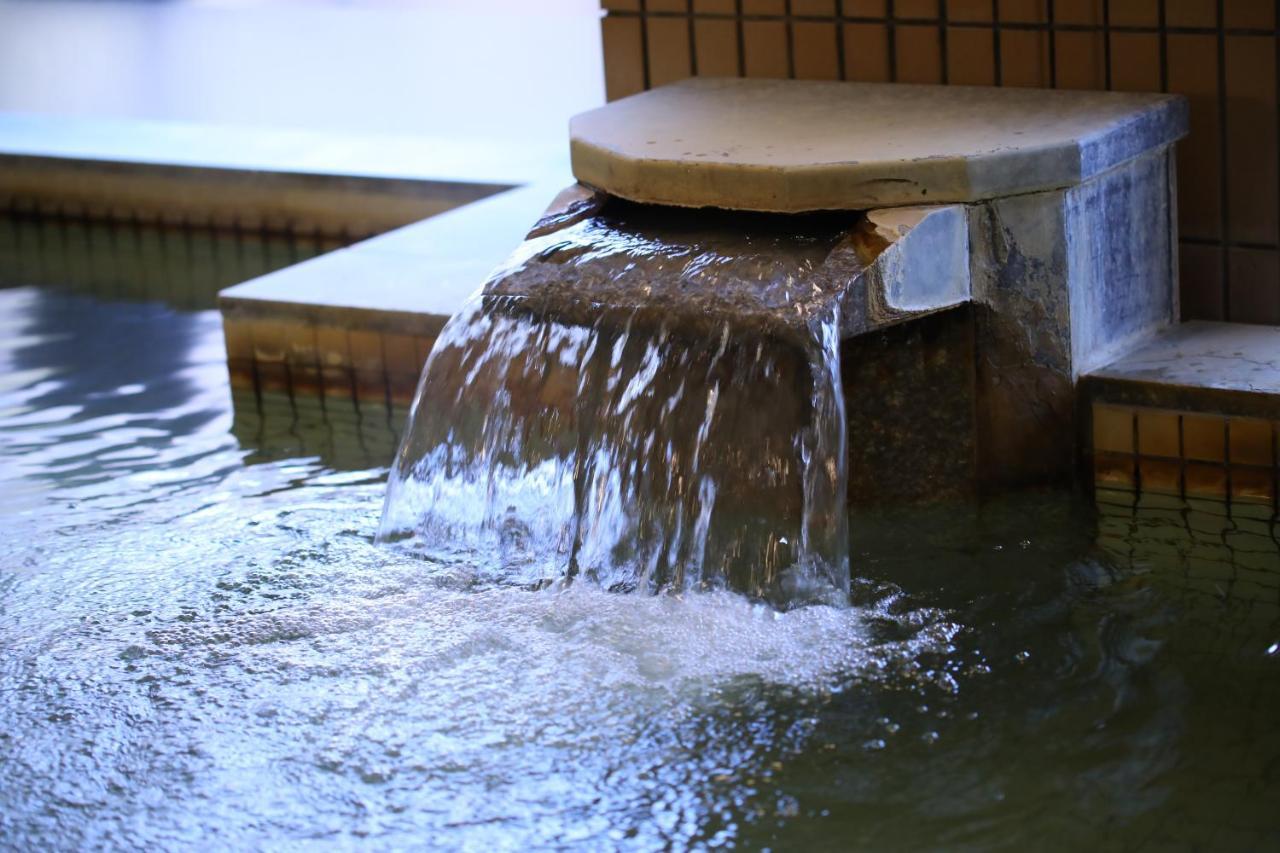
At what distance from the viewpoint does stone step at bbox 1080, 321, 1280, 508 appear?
3.00 meters

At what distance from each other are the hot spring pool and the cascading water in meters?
0.11

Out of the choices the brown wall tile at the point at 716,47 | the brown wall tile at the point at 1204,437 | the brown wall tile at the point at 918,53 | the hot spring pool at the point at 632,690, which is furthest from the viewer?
the brown wall tile at the point at 716,47

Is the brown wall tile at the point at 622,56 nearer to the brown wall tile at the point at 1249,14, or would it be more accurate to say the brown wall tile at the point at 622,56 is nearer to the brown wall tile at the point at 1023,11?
the brown wall tile at the point at 1023,11

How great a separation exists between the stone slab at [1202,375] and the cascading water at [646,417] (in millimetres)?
601

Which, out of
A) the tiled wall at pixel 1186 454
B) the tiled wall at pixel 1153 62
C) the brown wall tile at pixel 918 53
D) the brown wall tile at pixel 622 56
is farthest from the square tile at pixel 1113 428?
the brown wall tile at pixel 622 56

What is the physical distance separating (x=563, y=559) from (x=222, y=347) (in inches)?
74.0

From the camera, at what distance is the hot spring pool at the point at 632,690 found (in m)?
2.17

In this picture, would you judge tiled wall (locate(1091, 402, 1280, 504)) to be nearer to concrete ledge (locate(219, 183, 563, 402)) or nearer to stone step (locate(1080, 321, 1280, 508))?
stone step (locate(1080, 321, 1280, 508))

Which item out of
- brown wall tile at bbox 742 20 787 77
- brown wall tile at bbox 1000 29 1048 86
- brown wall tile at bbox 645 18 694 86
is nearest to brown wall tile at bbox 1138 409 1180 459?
brown wall tile at bbox 1000 29 1048 86

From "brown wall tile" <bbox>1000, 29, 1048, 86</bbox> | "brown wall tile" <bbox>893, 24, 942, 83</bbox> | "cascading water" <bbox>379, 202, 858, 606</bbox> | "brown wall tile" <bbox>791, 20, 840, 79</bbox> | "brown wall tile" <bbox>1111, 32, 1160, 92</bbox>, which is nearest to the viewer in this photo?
"cascading water" <bbox>379, 202, 858, 606</bbox>

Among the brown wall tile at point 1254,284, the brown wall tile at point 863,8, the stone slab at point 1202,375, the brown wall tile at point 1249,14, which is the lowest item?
the stone slab at point 1202,375

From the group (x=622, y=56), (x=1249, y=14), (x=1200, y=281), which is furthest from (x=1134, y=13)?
(x=622, y=56)

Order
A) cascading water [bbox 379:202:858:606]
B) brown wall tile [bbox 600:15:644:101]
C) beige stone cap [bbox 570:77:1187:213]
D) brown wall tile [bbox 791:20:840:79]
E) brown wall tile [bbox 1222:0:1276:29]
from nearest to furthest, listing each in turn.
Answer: cascading water [bbox 379:202:858:606] < beige stone cap [bbox 570:77:1187:213] < brown wall tile [bbox 1222:0:1276:29] < brown wall tile [bbox 791:20:840:79] < brown wall tile [bbox 600:15:644:101]

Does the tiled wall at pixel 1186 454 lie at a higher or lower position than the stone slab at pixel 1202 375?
lower
